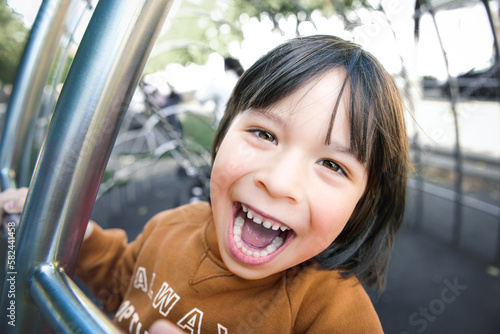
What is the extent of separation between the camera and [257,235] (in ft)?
1.78

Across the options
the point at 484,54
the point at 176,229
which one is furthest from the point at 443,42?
the point at 176,229

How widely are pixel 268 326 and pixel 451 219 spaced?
3213 mm

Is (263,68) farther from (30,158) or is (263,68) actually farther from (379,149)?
(30,158)

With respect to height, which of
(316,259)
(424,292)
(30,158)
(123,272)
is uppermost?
(30,158)

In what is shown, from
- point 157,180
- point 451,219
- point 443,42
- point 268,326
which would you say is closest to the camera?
point 268,326

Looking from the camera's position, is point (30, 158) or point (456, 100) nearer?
point (30, 158)

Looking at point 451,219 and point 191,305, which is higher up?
point 191,305

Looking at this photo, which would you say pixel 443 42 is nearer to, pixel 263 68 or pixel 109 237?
pixel 263 68

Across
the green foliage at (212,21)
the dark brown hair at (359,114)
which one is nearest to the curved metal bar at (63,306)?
the dark brown hair at (359,114)

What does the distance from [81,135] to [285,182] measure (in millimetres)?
243

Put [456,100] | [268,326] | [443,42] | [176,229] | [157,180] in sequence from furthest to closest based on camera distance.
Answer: [157,180], [456,100], [443,42], [176,229], [268,326]

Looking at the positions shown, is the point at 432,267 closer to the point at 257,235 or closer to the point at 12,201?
the point at 257,235

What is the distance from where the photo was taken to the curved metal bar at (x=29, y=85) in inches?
28.8

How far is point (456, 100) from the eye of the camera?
2.25 meters
